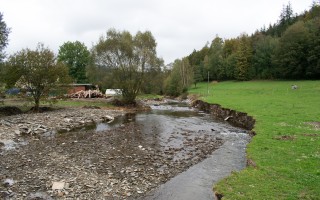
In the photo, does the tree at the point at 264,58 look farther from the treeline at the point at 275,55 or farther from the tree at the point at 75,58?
the tree at the point at 75,58

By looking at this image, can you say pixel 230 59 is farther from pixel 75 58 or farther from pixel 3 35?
pixel 3 35

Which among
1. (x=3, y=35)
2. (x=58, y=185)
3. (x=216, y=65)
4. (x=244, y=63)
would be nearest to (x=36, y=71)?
(x=3, y=35)

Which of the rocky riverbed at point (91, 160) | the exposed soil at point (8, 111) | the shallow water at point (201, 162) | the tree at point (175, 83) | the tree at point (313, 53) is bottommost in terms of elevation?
the shallow water at point (201, 162)

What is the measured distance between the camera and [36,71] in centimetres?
4009

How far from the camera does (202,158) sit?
18531 mm

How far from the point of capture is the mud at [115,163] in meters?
12.8

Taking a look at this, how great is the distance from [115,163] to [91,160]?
5.45ft

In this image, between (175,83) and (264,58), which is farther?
(264,58)

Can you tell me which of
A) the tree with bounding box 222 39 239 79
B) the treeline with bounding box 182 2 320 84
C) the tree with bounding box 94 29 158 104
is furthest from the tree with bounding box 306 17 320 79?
the tree with bounding box 94 29 158 104

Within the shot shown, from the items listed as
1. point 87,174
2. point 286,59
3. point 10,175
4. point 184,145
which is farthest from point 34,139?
point 286,59

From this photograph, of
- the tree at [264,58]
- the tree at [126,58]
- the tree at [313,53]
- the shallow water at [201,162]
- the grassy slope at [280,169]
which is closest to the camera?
the grassy slope at [280,169]

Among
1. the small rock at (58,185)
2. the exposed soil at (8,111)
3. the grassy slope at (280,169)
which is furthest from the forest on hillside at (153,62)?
the small rock at (58,185)

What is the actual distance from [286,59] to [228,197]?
81.9 meters

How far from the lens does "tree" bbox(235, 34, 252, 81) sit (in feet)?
351
